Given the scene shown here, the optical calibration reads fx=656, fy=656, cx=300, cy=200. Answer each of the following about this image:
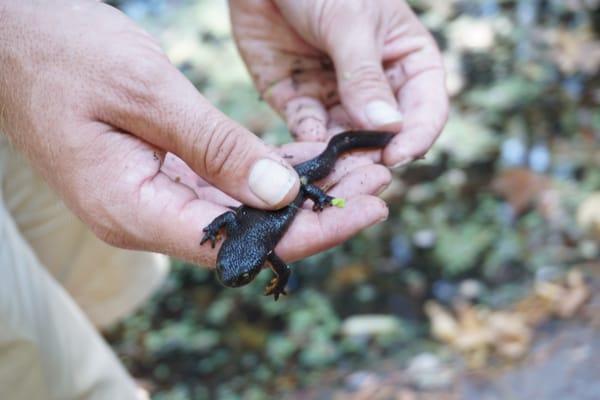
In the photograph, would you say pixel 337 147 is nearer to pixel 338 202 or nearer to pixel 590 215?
pixel 338 202

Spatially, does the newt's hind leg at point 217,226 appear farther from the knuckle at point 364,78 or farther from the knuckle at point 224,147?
the knuckle at point 364,78

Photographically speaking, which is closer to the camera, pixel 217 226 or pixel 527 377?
pixel 217 226

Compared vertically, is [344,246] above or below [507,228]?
below

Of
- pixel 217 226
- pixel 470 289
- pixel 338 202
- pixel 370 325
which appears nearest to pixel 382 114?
pixel 338 202

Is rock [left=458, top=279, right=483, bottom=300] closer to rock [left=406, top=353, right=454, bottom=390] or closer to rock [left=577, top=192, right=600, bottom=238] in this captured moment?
rock [left=406, top=353, right=454, bottom=390]

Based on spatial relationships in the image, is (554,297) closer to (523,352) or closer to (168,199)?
(523,352)

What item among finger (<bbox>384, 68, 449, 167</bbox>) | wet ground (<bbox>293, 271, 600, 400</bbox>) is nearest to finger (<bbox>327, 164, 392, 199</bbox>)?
finger (<bbox>384, 68, 449, 167</bbox>)

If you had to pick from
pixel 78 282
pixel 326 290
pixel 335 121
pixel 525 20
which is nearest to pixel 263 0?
pixel 335 121
